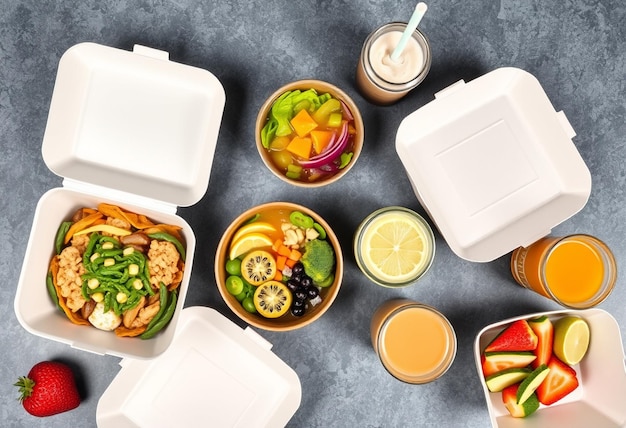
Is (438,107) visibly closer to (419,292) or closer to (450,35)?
(450,35)

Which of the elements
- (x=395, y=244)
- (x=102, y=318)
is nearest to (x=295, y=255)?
(x=395, y=244)

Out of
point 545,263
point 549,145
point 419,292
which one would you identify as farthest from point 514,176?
point 419,292

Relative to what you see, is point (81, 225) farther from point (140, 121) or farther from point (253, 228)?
point (253, 228)

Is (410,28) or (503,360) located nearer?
(410,28)

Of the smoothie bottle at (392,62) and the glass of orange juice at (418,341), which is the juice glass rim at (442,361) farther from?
the smoothie bottle at (392,62)

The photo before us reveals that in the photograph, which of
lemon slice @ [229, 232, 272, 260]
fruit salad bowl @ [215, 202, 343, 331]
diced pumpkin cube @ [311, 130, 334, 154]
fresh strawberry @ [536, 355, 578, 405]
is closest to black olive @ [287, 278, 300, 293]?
fruit salad bowl @ [215, 202, 343, 331]

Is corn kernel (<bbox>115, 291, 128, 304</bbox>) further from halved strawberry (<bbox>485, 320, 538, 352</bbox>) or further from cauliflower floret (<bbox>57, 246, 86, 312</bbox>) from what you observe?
halved strawberry (<bbox>485, 320, 538, 352</bbox>)

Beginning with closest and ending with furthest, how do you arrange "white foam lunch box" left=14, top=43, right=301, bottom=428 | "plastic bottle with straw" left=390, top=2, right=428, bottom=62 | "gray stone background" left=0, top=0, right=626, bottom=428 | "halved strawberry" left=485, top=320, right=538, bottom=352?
"plastic bottle with straw" left=390, top=2, right=428, bottom=62 < "white foam lunch box" left=14, top=43, right=301, bottom=428 < "halved strawberry" left=485, top=320, right=538, bottom=352 < "gray stone background" left=0, top=0, right=626, bottom=428
